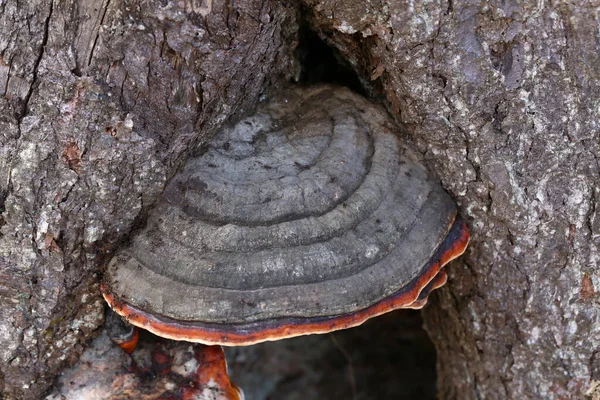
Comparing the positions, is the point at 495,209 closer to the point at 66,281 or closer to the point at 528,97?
the point at 528,97

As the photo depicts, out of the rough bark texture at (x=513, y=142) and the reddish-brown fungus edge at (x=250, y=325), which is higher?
the rough bark texture at (x=513, y=142)

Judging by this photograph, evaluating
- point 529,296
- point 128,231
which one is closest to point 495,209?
point 529,296

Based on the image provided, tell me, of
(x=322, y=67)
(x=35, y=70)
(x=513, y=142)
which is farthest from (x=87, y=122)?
(x=513, y=142)

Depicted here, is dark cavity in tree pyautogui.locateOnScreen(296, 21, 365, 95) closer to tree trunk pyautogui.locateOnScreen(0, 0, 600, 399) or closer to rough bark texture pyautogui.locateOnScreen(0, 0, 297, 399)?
tree trunk pyautogui.locateOnScreen(0, 0, 600, 399)

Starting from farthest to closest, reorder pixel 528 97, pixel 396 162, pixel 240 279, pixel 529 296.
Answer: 1. pixel 529 296
2. pixel 396 162
3. pixel 528 97
4. pixel 240 279

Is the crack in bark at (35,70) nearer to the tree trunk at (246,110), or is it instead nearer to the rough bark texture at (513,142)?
the tree trunk at (246,110)

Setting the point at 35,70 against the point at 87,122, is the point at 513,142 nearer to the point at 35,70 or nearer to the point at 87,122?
the point at 87,122

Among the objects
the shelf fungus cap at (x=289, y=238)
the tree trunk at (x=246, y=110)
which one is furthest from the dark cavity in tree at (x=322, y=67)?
the shelf fungus cap at (x=289, y=238)
